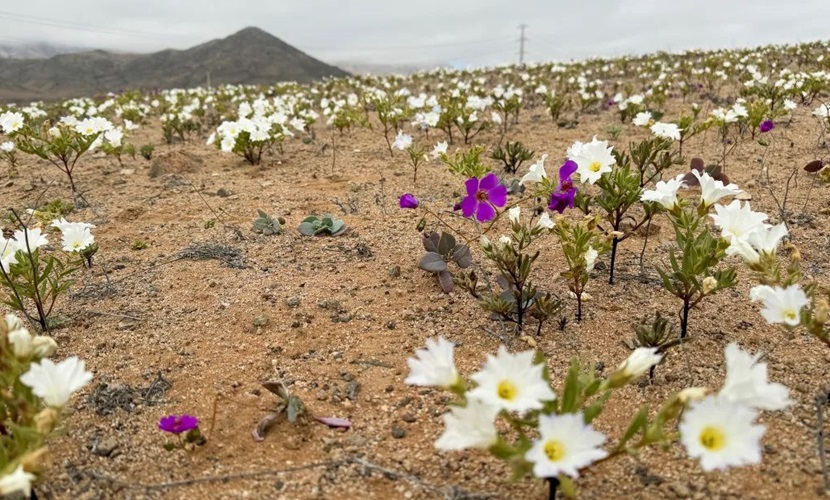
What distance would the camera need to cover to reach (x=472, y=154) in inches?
125

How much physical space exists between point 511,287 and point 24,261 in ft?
6.62

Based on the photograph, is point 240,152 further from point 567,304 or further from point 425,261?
point 567,304

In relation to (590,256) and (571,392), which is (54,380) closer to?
(571,392)

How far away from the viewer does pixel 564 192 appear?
2611mm

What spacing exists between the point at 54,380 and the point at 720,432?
153 cm

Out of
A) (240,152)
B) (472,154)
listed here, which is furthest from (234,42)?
(472,154)

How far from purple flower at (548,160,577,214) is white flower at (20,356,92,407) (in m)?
1.86

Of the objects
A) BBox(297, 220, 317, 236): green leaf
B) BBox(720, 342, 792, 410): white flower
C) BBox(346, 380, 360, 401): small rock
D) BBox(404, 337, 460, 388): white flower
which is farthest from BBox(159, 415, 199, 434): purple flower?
BBox(297, 220, 317, 236): green leaf

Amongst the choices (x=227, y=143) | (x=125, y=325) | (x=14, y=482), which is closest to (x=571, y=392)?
(x=14, y=482)

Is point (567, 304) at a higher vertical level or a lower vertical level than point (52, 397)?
lower

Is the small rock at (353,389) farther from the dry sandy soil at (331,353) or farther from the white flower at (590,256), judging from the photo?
the white flower at (590,256)

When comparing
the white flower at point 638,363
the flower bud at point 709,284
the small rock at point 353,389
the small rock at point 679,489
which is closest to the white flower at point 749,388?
the white flower at point 638,363

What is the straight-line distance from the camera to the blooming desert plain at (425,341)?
146 centimetres

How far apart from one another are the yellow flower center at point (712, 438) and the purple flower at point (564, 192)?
55.4 inches
